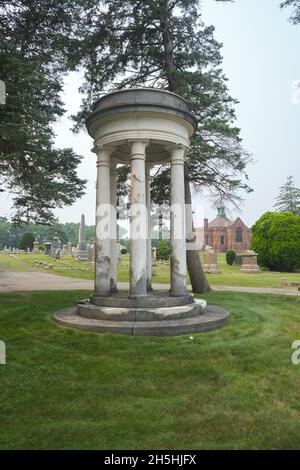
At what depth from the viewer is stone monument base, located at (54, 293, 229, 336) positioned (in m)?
5.92

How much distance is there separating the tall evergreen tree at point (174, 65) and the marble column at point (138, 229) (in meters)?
4.73

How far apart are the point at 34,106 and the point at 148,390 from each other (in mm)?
7540

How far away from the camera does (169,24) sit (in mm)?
12117

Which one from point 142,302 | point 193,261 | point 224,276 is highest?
point 193,261

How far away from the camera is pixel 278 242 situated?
27.9m

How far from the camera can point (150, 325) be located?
5.96 meters

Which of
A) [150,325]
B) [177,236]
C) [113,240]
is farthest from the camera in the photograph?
[113,240]

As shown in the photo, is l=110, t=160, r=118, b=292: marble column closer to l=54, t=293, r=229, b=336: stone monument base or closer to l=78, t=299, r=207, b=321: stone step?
l=54, t=293, r=229, b=336: stone monument base

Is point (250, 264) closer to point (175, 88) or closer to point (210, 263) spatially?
point (210, 263)

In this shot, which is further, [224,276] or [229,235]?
[229,235]

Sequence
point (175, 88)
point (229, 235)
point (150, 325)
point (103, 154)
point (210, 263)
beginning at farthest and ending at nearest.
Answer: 1. point (229, 235)
2. point (210, 263)
3. point (175, 88)
4. point (103, 154)
5. point (150, 325)

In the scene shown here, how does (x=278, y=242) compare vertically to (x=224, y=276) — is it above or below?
above

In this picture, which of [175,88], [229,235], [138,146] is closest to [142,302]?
[138,146]

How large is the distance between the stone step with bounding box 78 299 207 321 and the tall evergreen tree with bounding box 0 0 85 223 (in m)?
3.83
